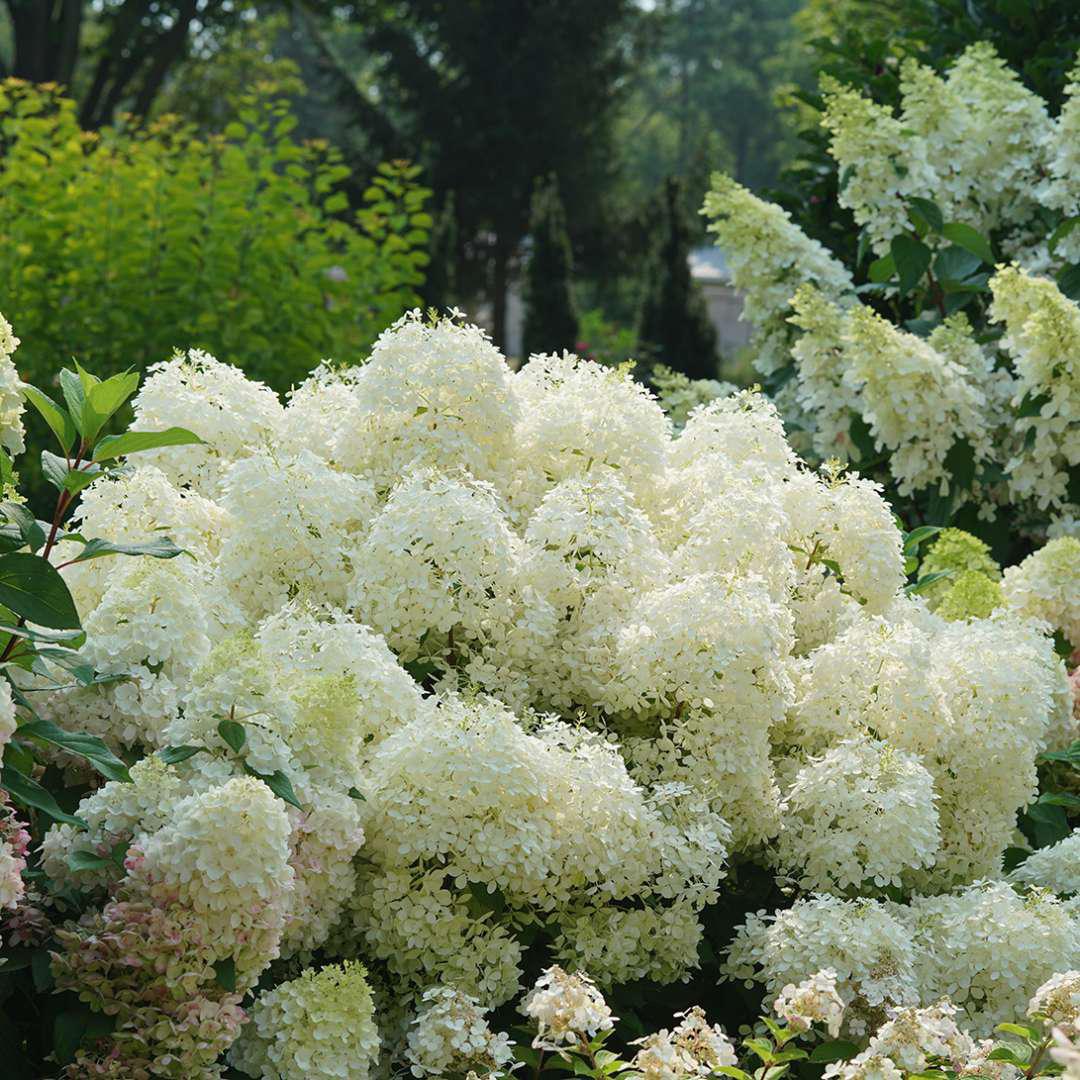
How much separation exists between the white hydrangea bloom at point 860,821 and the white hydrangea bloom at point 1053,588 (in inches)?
48.8

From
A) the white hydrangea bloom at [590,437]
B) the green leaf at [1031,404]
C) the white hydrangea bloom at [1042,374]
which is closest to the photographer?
the white hydrangea bloom at [590,437]

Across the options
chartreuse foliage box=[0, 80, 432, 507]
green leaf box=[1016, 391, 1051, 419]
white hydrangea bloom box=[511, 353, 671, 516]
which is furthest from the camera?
chartreuse foliage box=[0, 80, 432, 507]

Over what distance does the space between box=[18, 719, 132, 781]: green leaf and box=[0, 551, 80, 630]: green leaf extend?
0.16 metres

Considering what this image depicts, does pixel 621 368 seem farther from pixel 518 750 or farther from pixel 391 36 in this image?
pixel 391 36

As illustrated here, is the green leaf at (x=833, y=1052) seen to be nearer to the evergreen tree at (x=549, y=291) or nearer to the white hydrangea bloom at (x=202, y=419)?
the white hydrangea bloom at (x=202, y=419)

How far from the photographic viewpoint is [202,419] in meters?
3.04

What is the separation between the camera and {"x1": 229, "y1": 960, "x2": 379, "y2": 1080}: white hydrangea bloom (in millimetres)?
2123

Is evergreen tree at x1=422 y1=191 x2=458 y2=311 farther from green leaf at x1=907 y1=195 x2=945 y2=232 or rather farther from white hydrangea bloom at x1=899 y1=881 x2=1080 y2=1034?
white hydrangea bloom at x1=899 y1=881 x2=1080 y2=1034

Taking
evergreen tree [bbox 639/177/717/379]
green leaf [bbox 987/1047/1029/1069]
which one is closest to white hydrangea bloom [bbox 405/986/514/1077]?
green leaf [bbox 987/1047/1029/1069]

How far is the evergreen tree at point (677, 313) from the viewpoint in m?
14.8

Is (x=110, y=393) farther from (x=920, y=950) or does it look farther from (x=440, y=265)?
(x=440, y=265)

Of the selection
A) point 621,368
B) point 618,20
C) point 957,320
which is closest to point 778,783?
point 621,368

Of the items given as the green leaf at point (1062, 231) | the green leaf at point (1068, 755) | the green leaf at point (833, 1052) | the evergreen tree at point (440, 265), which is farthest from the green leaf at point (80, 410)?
the evergreen tree at point (440, 265)

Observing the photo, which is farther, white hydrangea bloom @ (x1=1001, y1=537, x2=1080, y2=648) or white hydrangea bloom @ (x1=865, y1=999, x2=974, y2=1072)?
white hydrangea bloom @ (x1=1001, y1=537, x2=1080, y2=648)
